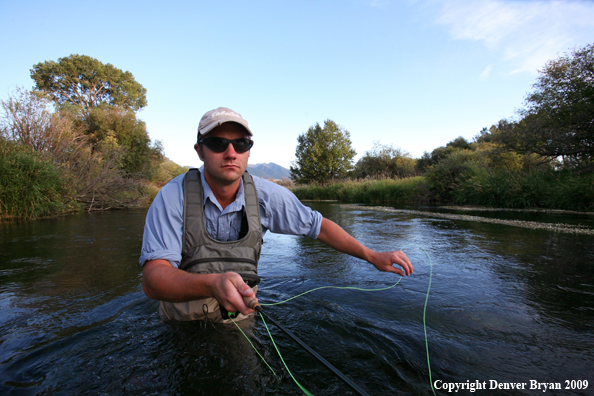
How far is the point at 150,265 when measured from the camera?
1.83 meters

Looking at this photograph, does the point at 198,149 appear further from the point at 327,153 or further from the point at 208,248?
the point at 327,153

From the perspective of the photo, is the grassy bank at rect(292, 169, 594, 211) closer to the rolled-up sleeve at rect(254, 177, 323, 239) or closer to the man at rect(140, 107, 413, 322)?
the rolled-up sleeve at rect(254, 177, 323, 239)

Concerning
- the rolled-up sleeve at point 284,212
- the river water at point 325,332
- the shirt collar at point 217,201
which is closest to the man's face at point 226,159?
the shirt collar at point 217,201

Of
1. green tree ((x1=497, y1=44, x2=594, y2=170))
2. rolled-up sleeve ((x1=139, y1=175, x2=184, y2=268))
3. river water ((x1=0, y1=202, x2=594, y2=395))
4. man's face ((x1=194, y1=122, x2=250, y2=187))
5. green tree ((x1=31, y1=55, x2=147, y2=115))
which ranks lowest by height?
river water ((x1=0, y1=202, x2=594, y2=395))

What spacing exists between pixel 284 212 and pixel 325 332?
101 cm

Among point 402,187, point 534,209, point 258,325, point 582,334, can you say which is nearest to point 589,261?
point 582,334

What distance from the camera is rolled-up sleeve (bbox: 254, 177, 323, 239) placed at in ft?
8.37

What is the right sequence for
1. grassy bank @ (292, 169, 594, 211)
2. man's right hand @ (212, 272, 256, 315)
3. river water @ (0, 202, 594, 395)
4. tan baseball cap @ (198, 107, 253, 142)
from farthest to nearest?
grassy bank @ (292, 169, 594, 211) < tan baseball cap @ (198, 107, 253, 142) < river water @ (0, 202, 594, 395) < man's right hand @ (212, 272, 256, 315)

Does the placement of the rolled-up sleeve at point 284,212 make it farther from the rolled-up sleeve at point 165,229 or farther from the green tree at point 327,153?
the green tree at point 327,153

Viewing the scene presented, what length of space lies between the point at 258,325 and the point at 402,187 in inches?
744

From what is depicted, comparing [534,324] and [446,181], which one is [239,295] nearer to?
[534,324]

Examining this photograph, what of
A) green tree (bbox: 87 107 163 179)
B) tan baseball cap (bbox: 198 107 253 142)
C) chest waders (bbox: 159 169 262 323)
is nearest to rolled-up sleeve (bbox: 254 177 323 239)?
chest waders (bbox: 159 169 262 323)

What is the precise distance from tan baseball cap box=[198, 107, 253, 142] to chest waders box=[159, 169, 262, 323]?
1.25ft

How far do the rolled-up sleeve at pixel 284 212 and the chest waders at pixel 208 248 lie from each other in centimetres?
14
